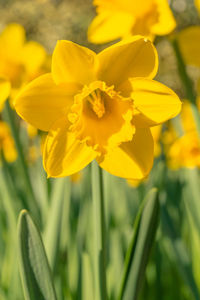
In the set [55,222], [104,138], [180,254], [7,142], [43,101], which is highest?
[43,101]

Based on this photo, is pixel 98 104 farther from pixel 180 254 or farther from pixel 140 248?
pixel 180 254

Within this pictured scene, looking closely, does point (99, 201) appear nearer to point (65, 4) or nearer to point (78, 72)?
point (78, 72)

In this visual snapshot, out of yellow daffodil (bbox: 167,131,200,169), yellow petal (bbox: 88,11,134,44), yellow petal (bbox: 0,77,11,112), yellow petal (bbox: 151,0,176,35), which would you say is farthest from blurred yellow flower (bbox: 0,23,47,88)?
yellow daffodil (bbox: 167,131,200,169)

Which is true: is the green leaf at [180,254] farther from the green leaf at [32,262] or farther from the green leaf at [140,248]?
the green leaf at [32,262]

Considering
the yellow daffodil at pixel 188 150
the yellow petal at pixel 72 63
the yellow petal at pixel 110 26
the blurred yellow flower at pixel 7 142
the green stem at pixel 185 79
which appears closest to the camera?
the yellow petal at pixel 72 63

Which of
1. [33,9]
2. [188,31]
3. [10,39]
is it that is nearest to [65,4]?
[33,9]

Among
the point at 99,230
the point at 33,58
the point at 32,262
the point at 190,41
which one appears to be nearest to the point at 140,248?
the point at 99,230

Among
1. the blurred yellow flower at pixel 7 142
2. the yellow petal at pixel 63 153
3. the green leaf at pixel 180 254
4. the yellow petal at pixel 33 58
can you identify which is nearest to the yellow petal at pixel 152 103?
the yellow petal at pixel 63 153

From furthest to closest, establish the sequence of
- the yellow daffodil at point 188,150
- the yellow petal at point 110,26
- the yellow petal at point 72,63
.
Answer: the yellow daffodil at point 188,150 → the yellow petal at point 110,26 → the yellow petal at point 72,63
